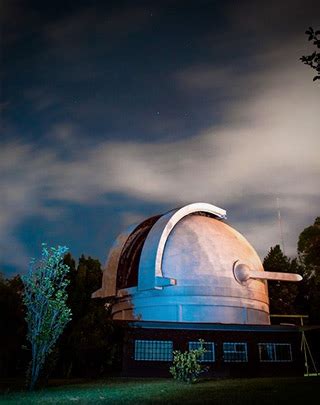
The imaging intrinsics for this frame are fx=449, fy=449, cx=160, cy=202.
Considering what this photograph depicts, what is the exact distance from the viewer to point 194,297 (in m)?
27.9

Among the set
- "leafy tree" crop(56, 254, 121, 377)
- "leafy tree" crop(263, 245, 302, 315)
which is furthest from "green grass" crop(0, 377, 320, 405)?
"leafy tree" crop(263, 245, 302, 315)

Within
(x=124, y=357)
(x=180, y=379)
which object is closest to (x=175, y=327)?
(x=124, y=357)

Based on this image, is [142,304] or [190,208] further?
[190,208]

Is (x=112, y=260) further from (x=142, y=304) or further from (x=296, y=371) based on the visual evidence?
(x=296, y=371)

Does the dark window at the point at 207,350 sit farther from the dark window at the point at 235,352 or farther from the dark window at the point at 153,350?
the dark window at the point at 153,350

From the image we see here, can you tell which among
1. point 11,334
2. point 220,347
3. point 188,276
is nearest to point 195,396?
point 220,347

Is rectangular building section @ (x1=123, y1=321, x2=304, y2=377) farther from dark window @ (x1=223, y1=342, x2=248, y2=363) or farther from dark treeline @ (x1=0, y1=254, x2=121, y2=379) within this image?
dark treeline @ (x1=0, y1=254, x2=121, y2=379)

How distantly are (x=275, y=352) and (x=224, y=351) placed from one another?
3.30 metres

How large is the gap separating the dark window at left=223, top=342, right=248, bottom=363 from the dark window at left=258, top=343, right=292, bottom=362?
1.02 m

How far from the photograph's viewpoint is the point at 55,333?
17953 mm

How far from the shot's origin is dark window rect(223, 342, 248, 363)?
25172mm

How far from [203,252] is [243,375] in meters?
7.85

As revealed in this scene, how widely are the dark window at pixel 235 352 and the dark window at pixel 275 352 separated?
1.02m

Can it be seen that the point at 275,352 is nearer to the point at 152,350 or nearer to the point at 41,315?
Result: the point at 152,350
